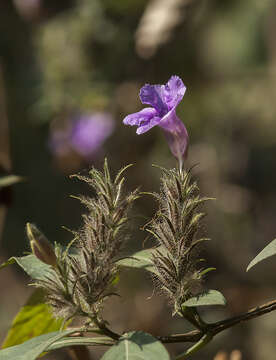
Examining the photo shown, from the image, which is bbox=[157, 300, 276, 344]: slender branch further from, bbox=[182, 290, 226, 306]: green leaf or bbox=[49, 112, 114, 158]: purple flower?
bbox=[49, 112, 114, 158]: purple flower

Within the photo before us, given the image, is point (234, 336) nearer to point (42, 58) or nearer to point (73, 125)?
point (73, 125)

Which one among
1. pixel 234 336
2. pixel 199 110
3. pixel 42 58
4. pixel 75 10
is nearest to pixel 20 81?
pixel 42 58

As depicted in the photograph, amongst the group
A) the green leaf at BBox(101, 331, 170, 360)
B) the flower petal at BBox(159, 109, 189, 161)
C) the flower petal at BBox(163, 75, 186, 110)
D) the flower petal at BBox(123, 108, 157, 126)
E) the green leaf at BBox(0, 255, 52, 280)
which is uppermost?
the flower petal at BBox(163, 75, 186, 110)

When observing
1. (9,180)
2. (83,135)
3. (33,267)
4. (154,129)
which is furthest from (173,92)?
(83,135)

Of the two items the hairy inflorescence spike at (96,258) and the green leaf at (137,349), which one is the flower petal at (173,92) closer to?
the hairy inflorescence spike at (96,258)

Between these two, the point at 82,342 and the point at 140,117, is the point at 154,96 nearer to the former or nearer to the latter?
the point at 140,117

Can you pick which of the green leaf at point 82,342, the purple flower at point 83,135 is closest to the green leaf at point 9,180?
the green leaf at point 82,342

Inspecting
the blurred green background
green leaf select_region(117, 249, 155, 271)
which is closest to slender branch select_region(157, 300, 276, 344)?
green leaf select_region(117, 249, 155, 271)
